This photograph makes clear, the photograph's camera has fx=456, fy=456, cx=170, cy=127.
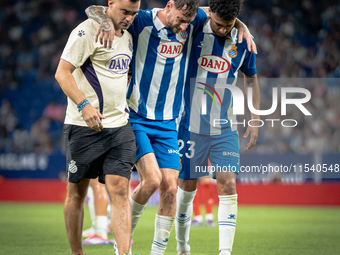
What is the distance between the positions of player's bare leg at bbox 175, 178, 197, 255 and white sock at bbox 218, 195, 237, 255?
504 millimetres

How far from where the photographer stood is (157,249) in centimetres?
415

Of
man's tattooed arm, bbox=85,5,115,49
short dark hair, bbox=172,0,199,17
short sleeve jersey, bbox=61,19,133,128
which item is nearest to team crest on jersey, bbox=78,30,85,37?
short sleeve jersey, bbox=61,19,133,128

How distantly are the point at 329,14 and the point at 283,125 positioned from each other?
5.54 m

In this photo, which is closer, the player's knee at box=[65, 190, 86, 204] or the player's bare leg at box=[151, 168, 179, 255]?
the player's knee at box=[65, 190, 86, 204]

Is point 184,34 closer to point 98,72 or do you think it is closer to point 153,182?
point 98,72

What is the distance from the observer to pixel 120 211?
366 cm

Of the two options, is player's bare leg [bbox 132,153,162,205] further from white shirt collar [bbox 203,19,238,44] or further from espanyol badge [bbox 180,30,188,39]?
white shirt collar [bbox 203,19,238,44]

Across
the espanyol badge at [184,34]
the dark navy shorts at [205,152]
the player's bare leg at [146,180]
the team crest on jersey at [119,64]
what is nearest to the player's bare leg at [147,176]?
the player's bare leg at [146,180]

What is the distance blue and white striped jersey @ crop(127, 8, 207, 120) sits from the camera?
13.6ft

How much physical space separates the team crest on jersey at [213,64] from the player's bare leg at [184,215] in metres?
1.14

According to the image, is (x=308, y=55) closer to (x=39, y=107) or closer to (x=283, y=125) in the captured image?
(x=283, y=125)

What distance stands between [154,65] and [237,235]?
141 inches

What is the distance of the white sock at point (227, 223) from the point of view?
4086 mm

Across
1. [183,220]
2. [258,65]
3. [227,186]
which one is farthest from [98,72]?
[258,65]
